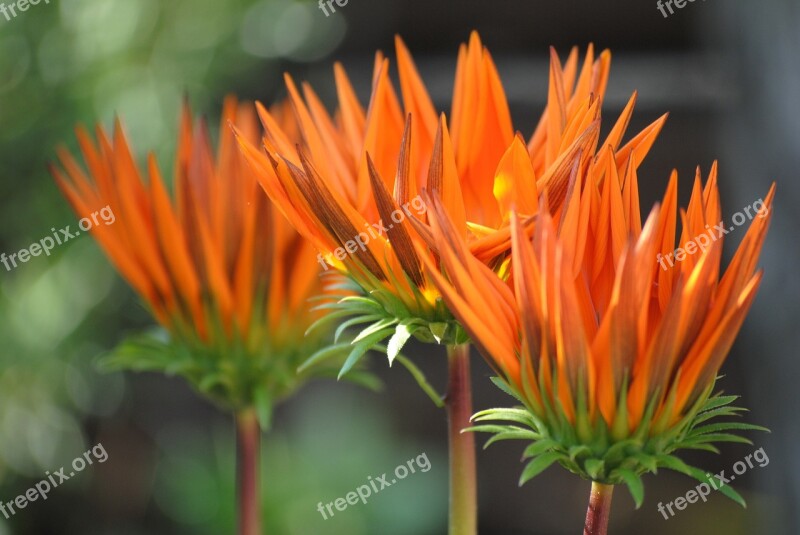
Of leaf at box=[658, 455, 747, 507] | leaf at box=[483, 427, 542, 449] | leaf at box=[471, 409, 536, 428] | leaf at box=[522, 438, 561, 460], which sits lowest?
leaf at box=[658, 455, 747, 507]

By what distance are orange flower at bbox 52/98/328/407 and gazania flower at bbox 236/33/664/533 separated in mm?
61

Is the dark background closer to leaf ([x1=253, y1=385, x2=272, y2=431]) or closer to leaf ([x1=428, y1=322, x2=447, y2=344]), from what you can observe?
leaf ([x1=253, y1=385, x2=272, y2=431])

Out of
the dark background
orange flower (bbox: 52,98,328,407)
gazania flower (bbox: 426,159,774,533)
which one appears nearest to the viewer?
gazania flower (bbox: 426,159,774,533)

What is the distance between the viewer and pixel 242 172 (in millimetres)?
451

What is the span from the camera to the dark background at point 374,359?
1312 millimetres

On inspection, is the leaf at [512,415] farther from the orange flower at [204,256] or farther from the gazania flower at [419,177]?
the orange flower at [204,256]

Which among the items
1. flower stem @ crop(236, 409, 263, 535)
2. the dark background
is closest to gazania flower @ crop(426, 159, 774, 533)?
flower stem @ crop(236, 409, 263, 535)

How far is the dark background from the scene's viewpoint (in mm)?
1312

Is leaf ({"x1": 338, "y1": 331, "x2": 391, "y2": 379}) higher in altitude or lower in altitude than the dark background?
lower

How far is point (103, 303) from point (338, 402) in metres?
0.41

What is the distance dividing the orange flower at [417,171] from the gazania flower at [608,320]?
0.02 metres

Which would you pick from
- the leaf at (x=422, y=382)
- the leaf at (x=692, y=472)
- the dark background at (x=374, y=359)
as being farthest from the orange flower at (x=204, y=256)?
the dark background at (x=374, y=359)

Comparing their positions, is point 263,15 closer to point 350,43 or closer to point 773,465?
point 350,43

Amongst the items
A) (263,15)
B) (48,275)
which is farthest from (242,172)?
(263,15)
